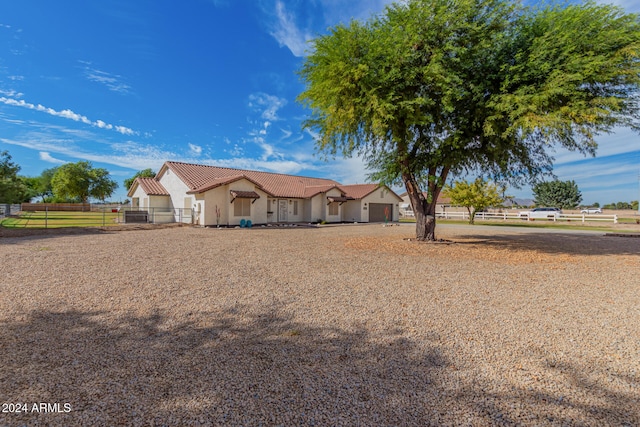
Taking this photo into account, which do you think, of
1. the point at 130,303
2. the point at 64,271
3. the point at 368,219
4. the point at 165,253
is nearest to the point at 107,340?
the point at 130,303

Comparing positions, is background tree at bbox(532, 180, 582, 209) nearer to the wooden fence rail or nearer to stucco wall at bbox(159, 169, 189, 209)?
stucco wall at bbox(159, 169, 189, 209)

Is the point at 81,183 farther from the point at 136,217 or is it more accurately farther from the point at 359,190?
the point at 359,190

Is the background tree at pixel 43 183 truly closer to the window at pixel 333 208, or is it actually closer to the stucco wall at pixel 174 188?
the stucco wall at pixel 174 188

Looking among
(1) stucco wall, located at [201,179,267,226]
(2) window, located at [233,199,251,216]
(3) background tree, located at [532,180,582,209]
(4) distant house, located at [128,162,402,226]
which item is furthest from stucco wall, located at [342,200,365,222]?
(3) background tree, located at [532,180,582,209]

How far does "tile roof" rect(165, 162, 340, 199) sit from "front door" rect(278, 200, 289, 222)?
0.91 meters

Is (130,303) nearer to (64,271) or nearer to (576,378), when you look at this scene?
(64,271)

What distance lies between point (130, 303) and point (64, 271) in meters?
3.67

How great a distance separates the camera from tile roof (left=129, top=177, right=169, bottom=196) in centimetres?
2475

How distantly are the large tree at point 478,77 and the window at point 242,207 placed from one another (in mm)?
12011

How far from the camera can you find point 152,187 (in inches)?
1005

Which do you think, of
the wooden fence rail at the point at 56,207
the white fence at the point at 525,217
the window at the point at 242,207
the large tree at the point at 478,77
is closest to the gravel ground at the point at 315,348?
the large tree at the point at 478,77

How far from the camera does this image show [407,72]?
10.9m

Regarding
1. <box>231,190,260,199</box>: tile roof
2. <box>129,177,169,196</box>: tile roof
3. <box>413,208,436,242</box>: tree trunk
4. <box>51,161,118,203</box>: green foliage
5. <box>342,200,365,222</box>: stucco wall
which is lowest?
<box>413,208,436,242</box>: tree trunk

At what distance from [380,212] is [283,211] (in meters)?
12.4
